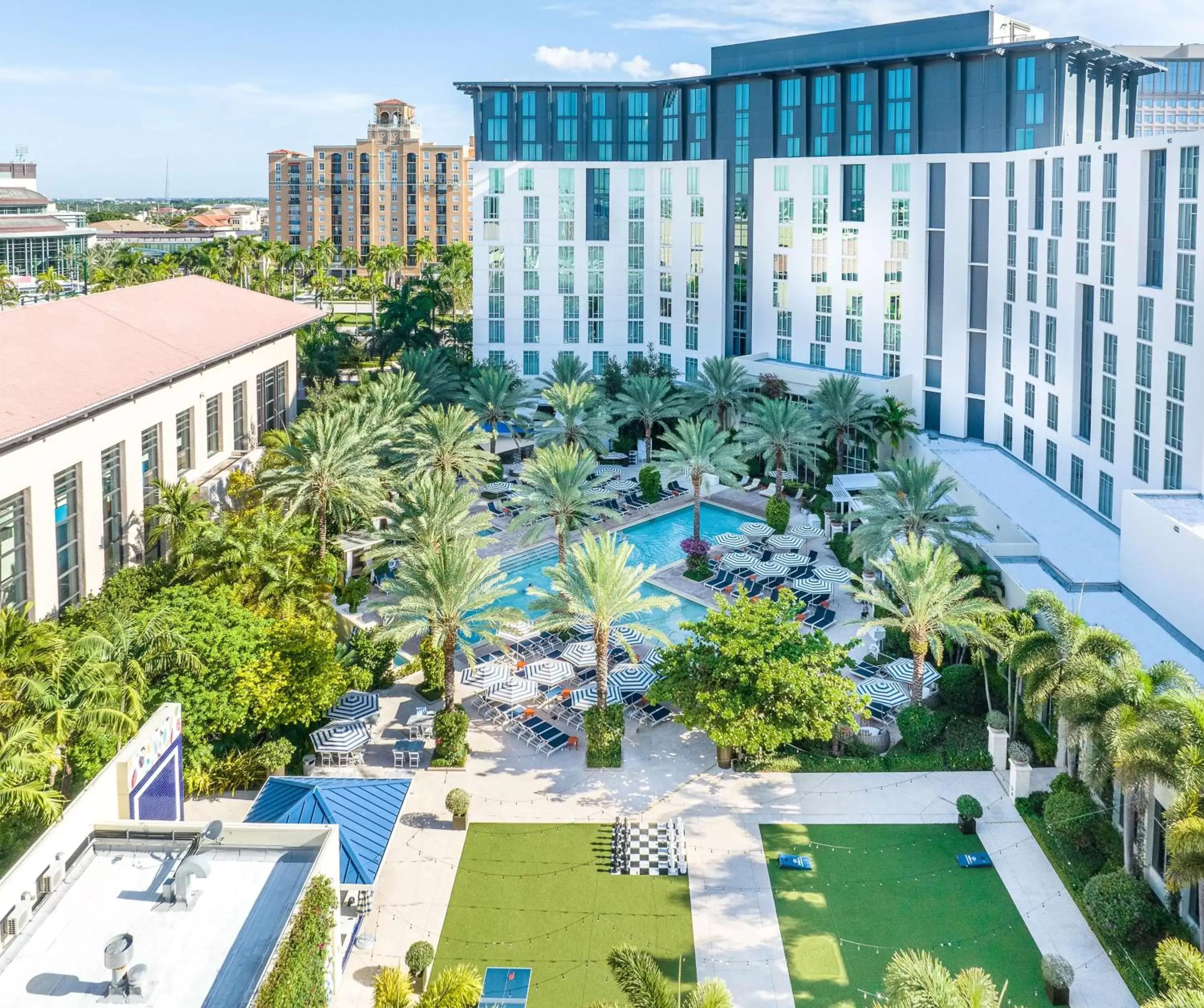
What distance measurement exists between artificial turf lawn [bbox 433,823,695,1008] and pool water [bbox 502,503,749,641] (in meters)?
12.6

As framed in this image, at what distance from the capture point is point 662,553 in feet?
147

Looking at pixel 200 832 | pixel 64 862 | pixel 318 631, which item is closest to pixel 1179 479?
pixel 318 631

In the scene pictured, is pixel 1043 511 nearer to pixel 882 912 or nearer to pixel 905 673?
pixel 905 673

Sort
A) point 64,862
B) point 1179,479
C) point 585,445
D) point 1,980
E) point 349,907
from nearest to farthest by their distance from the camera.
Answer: point 1,980 < point 64,862 < point 349,907 < point 1179,479 < point 585,445

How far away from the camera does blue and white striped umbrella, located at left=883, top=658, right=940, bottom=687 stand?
102 feet

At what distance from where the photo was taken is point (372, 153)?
15262cm

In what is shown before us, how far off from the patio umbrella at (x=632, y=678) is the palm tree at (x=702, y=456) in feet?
39.4

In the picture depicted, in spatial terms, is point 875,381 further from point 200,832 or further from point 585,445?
point 200,832

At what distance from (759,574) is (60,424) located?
2359 centimetres

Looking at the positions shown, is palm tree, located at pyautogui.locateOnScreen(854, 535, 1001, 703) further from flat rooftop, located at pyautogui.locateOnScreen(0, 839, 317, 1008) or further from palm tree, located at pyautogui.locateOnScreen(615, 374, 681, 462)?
palm tree, located at pyautogui.locateOnScreen(615, 374, 681, 462)

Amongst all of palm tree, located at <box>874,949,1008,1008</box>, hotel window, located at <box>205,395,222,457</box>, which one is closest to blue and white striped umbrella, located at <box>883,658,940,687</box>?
palm tree, located at <box>874,949,1008,1008</box>

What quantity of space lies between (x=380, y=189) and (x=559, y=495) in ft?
411

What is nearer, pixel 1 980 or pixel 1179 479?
pixel 1 980

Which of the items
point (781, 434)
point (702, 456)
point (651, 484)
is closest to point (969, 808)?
point (702, 456)
